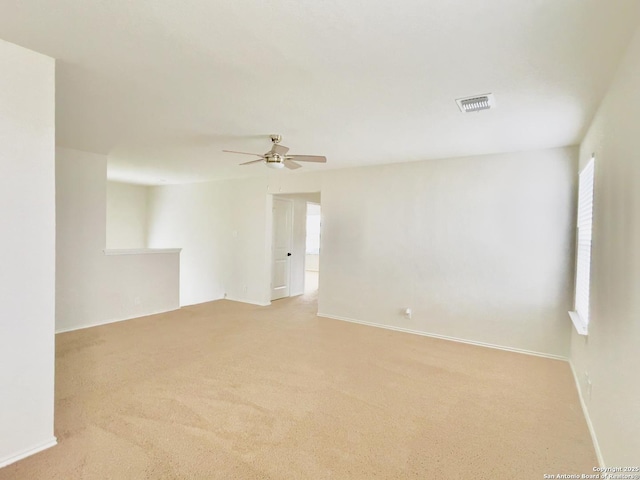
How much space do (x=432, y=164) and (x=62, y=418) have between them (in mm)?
4683

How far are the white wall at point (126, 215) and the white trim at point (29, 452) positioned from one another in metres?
6.21

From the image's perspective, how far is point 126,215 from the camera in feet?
25.2

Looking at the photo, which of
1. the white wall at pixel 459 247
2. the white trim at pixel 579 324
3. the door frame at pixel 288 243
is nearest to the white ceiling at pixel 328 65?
the white wall at pixel 459 247

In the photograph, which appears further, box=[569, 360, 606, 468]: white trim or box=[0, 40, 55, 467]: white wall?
box=[569, 360, 606, 468]: white trim

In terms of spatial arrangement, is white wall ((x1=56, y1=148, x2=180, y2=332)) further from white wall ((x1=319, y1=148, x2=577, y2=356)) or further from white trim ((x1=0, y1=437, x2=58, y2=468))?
white wall ((x1=319, y1=148, x2=577, y2=356))

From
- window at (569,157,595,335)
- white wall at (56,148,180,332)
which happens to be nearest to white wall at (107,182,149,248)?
white wall at (56,148,180,332)

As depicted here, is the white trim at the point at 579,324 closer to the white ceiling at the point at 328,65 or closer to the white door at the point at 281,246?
the white ceiling at the point at 328,65

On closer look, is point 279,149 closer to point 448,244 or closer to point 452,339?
point 448,244

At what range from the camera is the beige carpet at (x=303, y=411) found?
1988mm

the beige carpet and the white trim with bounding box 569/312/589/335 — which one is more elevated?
the white trim with bounding box 569/312/589/335

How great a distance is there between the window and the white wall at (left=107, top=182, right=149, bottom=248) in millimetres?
8196

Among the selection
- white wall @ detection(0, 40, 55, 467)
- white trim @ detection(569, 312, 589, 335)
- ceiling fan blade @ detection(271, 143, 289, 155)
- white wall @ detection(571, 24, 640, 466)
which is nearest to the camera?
white wall @ detection(571, 24, 640, 466)

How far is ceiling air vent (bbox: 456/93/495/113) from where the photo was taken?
252cm

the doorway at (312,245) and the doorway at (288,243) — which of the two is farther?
the doorway at (312,245)
